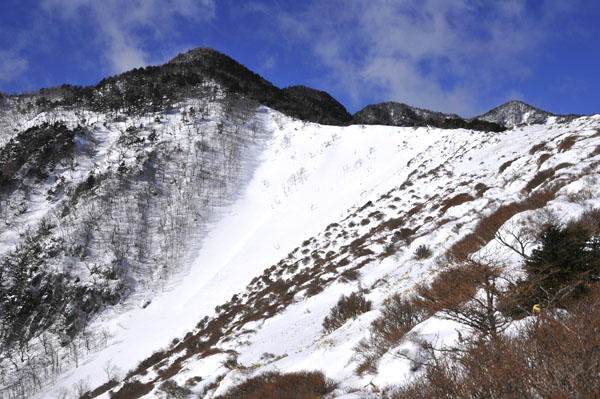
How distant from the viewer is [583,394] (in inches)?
88.0

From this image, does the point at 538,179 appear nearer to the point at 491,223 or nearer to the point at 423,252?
the point at 491,223

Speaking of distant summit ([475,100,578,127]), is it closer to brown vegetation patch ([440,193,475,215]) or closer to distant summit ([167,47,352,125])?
distant summit ([167,47,352,125])

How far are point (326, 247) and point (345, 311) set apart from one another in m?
13.0

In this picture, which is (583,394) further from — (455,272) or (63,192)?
(63,192)

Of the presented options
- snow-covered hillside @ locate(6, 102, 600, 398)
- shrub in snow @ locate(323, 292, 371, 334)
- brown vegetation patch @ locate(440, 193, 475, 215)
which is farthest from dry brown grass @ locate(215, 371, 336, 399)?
brown vegetation patch @ locate(440, 193, 475, 215)

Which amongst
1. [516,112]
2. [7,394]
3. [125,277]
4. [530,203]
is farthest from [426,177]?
[516,112]

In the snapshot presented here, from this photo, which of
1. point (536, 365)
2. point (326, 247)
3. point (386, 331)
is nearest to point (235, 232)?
point (326, 247)

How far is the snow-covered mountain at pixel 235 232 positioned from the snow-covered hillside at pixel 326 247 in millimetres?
127

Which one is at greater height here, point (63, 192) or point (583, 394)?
point (63, 192)

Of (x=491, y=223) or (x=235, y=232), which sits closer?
(x=491, y=223)

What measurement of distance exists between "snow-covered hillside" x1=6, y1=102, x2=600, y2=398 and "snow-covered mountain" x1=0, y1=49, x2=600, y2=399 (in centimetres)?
13

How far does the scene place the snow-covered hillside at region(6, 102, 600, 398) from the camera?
823cm

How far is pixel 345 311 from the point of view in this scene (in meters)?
9.88

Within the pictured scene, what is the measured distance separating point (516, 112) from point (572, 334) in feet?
420
